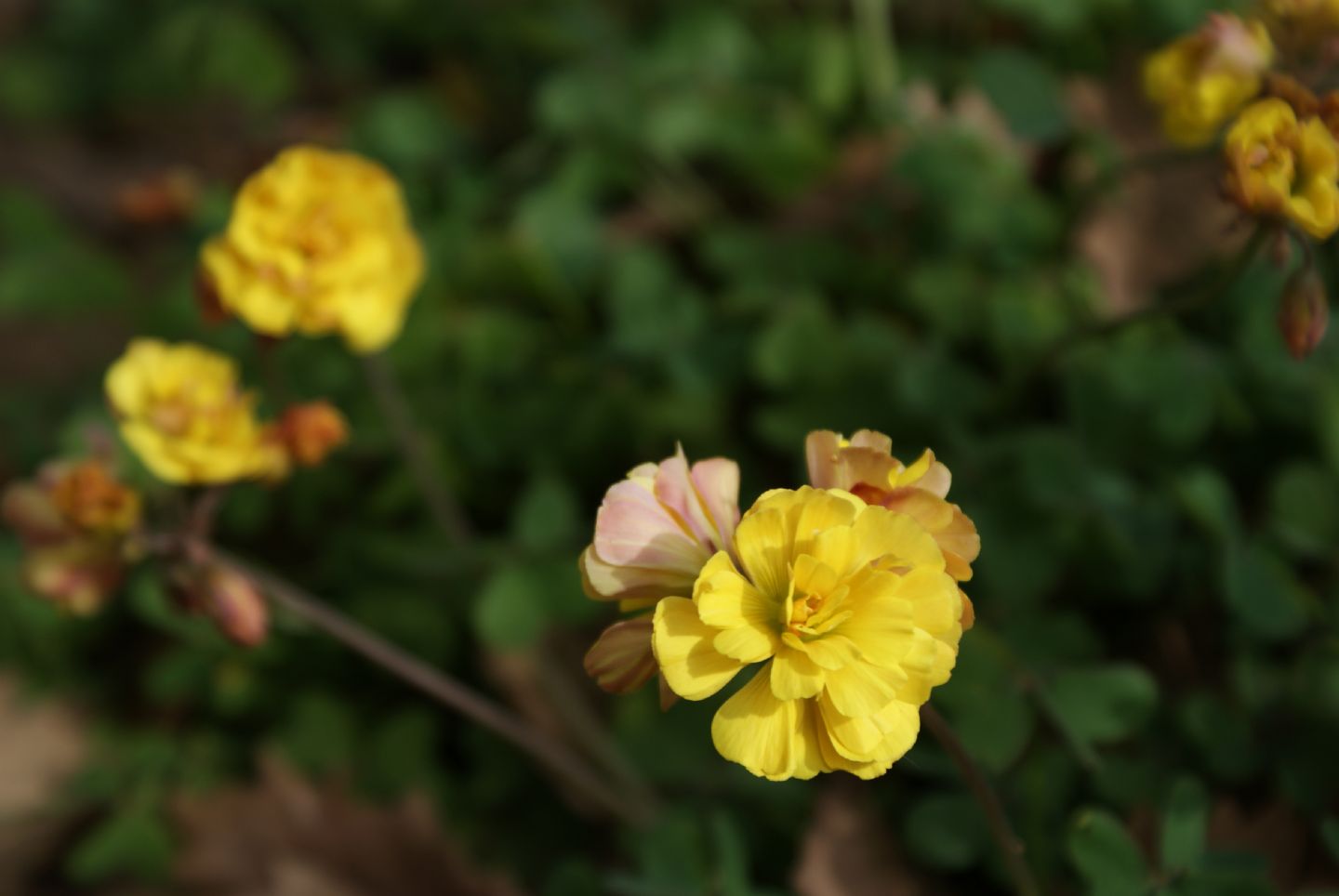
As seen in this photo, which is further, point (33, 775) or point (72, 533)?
point (33, 775)

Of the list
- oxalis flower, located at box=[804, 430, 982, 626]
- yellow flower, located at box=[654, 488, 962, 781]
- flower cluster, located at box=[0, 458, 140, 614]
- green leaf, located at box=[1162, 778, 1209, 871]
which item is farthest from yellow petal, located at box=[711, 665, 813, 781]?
flower cluster, located at box=[0, 458, 140, 614]

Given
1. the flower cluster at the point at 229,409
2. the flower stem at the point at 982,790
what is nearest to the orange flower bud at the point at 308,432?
the flower cluster at the point at 229,409

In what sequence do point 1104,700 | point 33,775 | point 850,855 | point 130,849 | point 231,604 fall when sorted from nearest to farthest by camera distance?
point 231,604 < point 1104,700 < point 850,855 < point 130,849 < point 33,775

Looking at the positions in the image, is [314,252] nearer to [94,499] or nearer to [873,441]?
[94,499]

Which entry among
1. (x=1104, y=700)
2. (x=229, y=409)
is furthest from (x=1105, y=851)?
(x=229, y=409)

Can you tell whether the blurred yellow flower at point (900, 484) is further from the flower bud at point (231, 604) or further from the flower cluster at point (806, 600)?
the flower bud at point (231, 604)

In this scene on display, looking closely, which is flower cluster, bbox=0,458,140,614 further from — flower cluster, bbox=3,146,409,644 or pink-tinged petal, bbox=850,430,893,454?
pink-tinged petal, bbox=850,430,893,454
